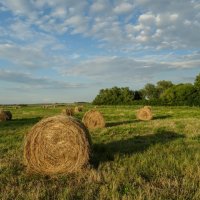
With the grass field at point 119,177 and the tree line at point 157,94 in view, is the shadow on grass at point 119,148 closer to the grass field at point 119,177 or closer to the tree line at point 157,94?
the grass field at point 119,177

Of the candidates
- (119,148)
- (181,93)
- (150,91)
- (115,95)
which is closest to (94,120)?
(119,148)

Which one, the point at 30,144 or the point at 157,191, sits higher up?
the point at 30,144

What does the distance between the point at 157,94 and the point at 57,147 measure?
156571 mm

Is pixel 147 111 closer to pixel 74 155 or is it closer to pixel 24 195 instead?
pixel 74 155

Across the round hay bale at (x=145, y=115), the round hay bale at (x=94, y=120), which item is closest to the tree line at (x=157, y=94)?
the round hay bale at (x=145, y=115)

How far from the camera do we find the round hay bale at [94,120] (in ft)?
75.7

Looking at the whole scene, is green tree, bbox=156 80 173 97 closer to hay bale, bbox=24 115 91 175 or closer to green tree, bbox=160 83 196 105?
green tree, bbox=160 83 196 105

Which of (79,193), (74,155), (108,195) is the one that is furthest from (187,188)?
(74,155)

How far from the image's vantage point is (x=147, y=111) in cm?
3191

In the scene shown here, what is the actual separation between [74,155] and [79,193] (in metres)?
2.90

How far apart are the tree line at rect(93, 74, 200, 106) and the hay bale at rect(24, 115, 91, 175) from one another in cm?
6751

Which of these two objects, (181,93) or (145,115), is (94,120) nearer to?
(145,115)

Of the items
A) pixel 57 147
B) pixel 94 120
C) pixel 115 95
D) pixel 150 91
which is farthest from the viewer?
pixel 150 91

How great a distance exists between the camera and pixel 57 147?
1056cm
